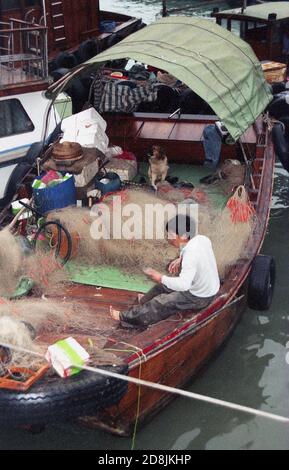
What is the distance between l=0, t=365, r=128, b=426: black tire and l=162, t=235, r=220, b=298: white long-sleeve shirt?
114 centimetres

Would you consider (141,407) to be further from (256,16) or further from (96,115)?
(256,16)

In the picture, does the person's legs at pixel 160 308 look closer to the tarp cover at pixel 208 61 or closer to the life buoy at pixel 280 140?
the tarp cover at pixel 208 61

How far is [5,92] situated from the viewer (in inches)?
406

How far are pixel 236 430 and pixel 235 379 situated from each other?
821mm

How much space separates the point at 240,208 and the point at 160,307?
2.17 m

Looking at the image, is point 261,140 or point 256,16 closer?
point 261,140

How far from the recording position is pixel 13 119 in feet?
35.8

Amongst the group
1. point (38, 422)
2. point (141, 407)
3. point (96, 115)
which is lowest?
point (141, 407)

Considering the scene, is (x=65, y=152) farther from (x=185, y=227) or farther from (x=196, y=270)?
(x=196, y=270)

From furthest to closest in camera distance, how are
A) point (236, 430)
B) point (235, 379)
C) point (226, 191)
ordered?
point (226, 191), point (235, 379), point (236, 430)

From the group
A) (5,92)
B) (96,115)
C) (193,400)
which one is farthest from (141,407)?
(5,92)

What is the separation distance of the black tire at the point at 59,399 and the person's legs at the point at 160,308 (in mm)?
930

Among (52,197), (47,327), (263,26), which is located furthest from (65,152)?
(263,26)

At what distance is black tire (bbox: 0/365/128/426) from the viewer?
4.93 meters
